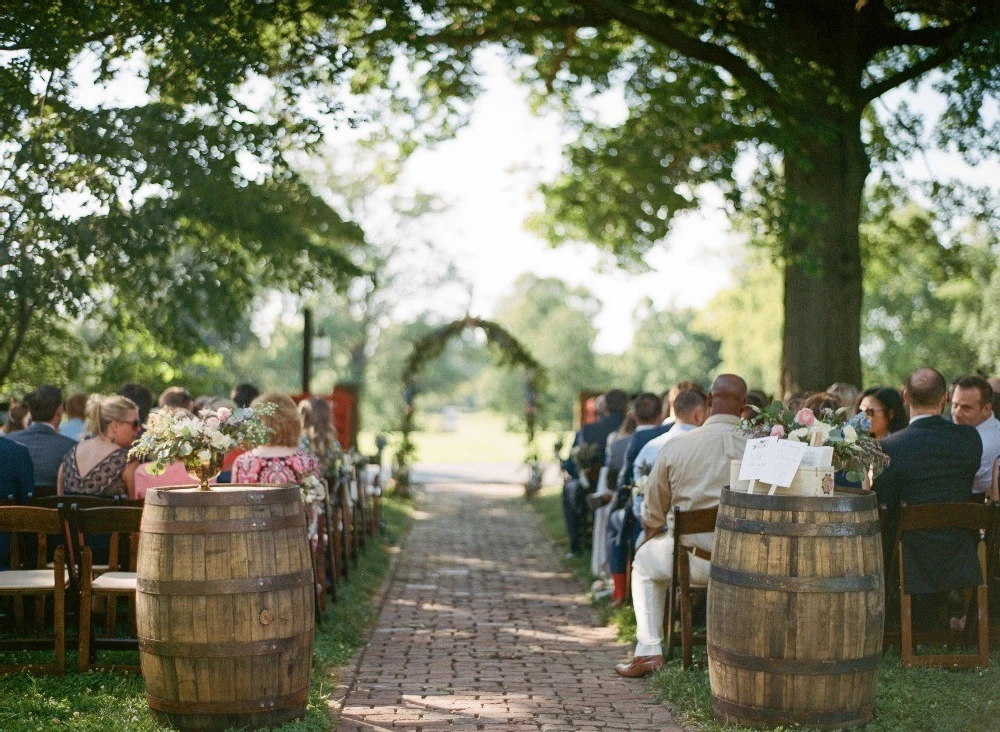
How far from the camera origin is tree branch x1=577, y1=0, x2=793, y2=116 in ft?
43.7

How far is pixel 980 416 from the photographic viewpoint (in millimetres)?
8742

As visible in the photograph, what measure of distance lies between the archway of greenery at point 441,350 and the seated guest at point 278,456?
14.1 metres

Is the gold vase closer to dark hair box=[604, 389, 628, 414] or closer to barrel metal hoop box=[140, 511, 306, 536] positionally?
barrel metal hoop box=[140, 511, 306, 536]

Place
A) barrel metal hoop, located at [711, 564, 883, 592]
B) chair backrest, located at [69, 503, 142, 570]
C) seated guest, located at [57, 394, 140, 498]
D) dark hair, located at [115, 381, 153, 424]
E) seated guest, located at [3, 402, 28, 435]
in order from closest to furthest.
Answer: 1. barrel metal hoop, located at [711, 564, 883, 592]
2. chair backrest, located at [69, 503, 142, 570]
3. seated guest, located at [57, 394, 140, 498]
4. dark hair, located at [115, 381, 153, 424]
5. seated guest, located at [3, 402, 28, 435]

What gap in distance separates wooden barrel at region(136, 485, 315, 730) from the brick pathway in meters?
0.77

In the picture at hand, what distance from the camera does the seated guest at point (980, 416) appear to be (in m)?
8.70

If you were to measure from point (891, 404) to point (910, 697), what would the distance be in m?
3.00

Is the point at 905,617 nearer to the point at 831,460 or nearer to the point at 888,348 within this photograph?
the point at 831,460

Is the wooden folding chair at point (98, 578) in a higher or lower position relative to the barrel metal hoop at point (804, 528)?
lower

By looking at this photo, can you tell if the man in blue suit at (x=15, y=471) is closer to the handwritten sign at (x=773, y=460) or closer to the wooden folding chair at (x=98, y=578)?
the wooden folding chair at (x=98, y=578)

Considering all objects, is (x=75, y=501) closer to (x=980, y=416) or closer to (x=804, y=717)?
(x=804, y=717)

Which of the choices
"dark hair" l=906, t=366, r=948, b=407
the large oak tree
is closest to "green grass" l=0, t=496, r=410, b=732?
"dark hair" l=906, t=366, r=948, b=407

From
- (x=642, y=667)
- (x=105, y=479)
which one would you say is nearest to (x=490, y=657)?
(x=642, y=667)

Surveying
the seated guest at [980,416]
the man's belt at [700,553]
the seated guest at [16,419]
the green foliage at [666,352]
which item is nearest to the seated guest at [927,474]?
the seated guest at [980,416]
